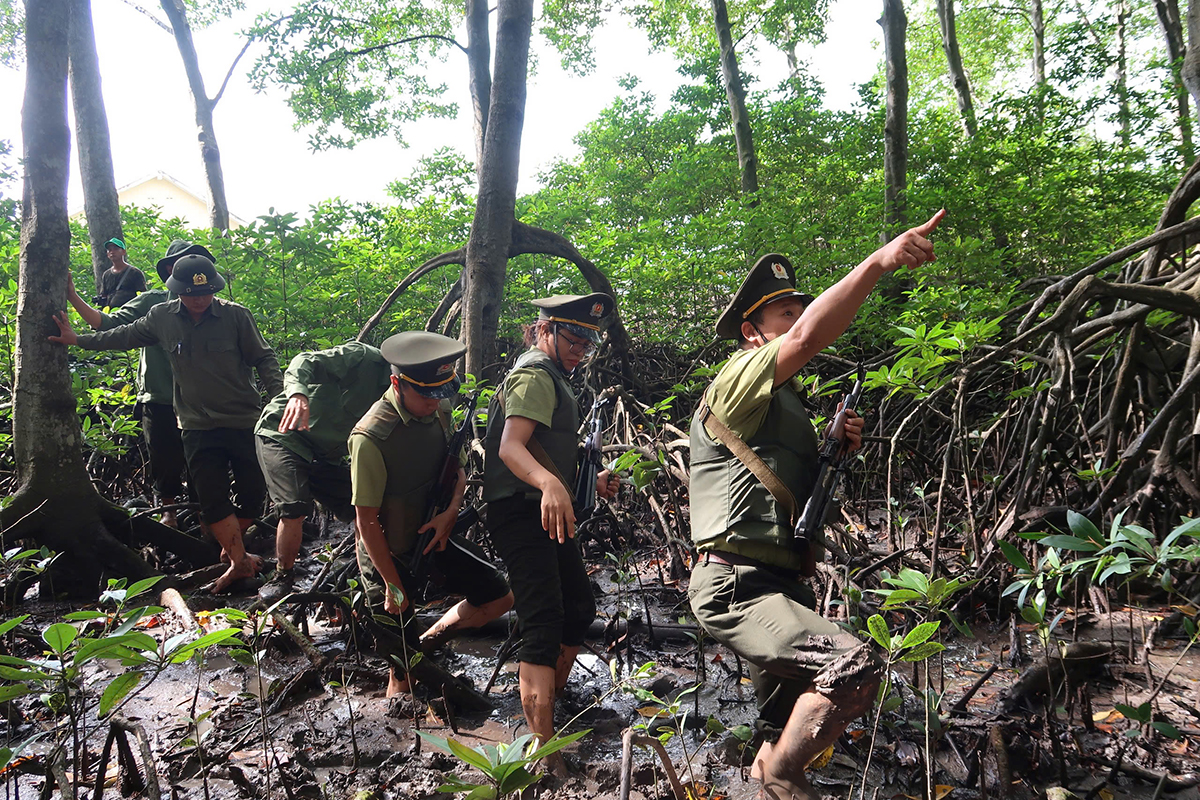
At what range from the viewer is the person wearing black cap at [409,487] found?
2.82 meters

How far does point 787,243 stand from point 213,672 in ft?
18.6

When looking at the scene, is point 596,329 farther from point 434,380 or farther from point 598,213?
point 598,213

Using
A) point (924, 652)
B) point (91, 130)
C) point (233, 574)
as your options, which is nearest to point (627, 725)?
point (924, 652)

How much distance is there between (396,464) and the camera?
296cm

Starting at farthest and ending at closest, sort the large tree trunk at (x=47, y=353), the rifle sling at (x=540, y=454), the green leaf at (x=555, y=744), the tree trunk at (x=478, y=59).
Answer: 1. the tree trunk at (x=478, y=59)
2. the large tree trunk at (x=47, y=353)
3. the rifle sling at (x=540, y=454)
4. the green leaf at (x=555, y=744)

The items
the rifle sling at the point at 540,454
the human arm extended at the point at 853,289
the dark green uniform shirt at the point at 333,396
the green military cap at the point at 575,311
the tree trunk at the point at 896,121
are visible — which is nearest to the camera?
the human arm extended at the point at 853,289

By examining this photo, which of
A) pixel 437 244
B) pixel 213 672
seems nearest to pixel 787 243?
pixel 437 244

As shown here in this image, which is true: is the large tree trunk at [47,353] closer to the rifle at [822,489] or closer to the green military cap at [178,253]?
the green military cap at [178,253]

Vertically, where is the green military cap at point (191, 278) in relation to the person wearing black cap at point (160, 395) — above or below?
above

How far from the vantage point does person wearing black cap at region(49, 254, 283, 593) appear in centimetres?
423

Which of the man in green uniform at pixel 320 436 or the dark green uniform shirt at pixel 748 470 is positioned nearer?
the dark green uniform shirt at pixel 748 470

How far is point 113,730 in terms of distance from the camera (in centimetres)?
190

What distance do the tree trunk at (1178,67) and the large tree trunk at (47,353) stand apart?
9309 mm

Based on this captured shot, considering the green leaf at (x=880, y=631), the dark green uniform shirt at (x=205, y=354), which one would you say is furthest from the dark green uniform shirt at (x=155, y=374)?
the green leaf at (x=880, y=631)
